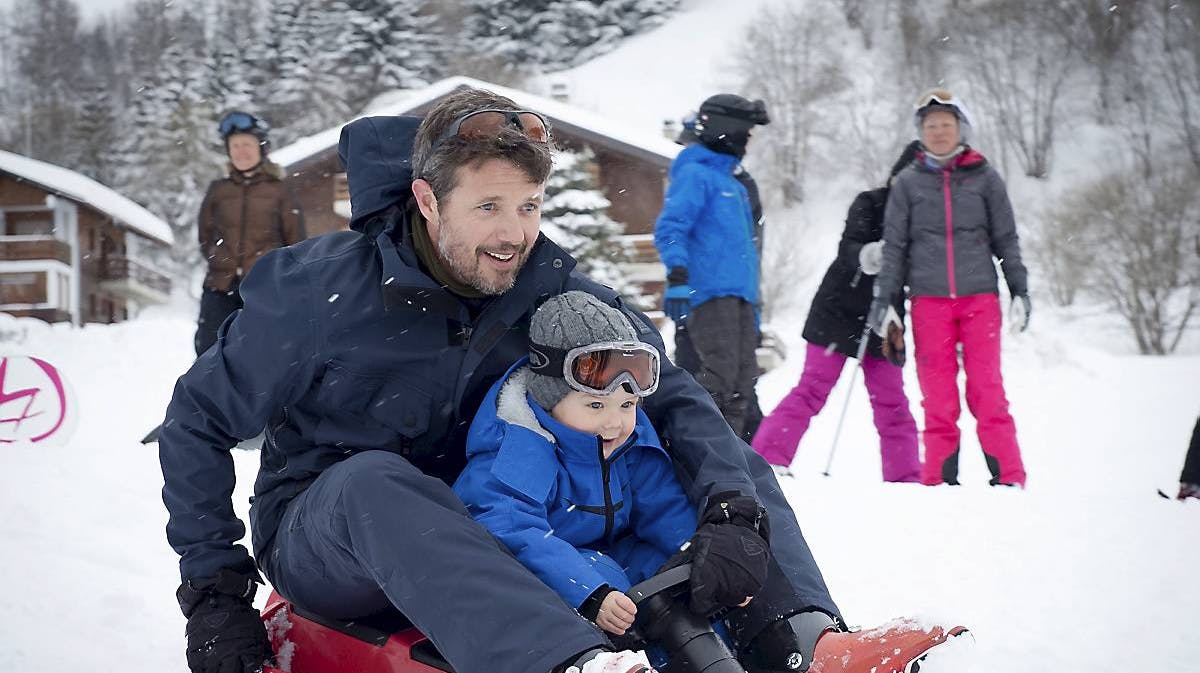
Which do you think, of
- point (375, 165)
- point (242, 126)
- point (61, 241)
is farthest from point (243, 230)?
point (61, 241)

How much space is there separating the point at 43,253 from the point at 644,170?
12740 mm

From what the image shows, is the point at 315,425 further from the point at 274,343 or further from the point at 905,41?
the point at 905,41

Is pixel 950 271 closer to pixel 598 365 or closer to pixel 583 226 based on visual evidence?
pixel 598 365

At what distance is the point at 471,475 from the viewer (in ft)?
6.63

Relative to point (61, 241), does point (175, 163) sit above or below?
above

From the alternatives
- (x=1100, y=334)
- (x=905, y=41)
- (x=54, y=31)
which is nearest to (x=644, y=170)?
(x=1100, y=334)

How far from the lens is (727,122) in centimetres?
491

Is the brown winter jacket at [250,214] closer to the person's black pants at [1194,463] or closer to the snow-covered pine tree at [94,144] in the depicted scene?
the person's black pants at [1194,463]

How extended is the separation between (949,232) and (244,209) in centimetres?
364

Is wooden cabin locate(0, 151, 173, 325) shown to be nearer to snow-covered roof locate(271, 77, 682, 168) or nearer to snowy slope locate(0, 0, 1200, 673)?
snow-covered roof locate(271, 77, 682, 168)

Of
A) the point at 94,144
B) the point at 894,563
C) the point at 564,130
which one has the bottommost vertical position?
the point at 894,563

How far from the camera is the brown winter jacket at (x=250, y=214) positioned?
5676mm

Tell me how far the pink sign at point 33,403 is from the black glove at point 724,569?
394 centimetres

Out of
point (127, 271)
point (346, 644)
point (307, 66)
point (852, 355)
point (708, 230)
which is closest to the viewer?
point (346, 644)
